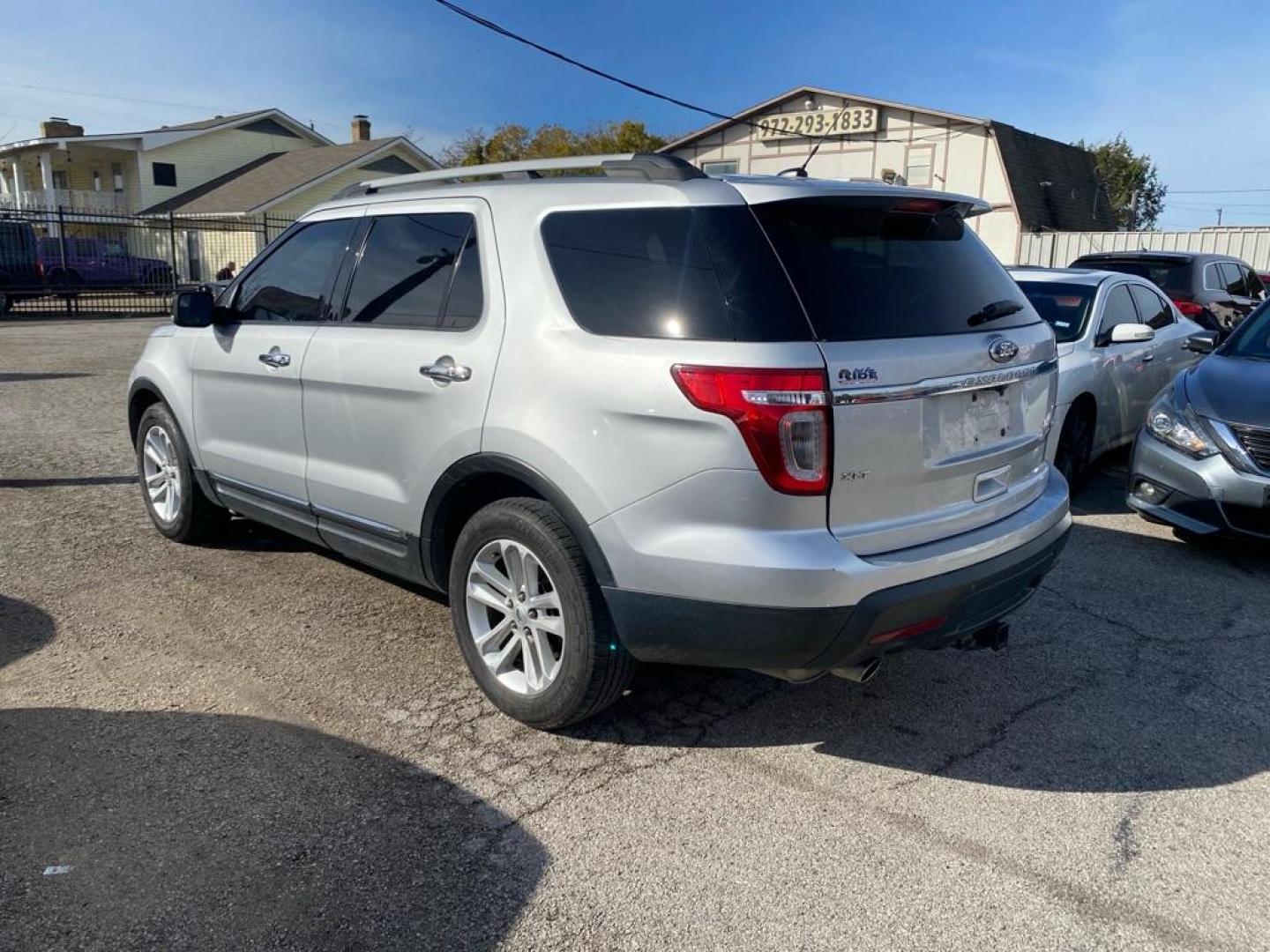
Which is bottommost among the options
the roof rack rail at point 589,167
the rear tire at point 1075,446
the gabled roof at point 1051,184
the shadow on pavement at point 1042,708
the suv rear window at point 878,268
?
the shadow on pavement at point 1042,708

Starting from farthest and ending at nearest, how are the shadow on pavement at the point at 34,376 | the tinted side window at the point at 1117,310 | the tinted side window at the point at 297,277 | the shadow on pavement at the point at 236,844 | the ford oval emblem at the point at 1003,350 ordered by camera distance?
the shadow on pavement at the point at 34,376, the tinted side window at the point at 1117,310, the tinted side window at the point at 297,277, the ford oval emblem at the point at 1003,350, the shadow on pavement at the point at 236,844

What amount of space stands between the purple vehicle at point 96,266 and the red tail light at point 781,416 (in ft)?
87.2

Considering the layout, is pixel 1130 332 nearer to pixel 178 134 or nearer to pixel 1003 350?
pixel 1003 350

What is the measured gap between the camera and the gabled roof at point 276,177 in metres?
32.9

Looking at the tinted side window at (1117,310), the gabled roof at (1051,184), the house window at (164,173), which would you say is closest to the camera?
the tinted side window at (1117,310)

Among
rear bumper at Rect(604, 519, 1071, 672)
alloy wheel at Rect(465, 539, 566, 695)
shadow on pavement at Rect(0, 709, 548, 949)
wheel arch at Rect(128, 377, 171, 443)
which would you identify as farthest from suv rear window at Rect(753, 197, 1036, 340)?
wheel arch at Rect(128, 377, 171, 443)

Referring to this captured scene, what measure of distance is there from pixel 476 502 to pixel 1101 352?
211 inches

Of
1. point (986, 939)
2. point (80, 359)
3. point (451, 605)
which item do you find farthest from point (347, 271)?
point (80, 359)

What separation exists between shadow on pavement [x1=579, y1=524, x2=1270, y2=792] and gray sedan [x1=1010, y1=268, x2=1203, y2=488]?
2.26m

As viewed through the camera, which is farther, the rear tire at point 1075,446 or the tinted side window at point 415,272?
the rear tire at point 1075,446

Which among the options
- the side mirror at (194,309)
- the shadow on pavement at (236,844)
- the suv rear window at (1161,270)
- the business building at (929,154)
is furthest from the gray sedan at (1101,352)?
the business building at (929,154)

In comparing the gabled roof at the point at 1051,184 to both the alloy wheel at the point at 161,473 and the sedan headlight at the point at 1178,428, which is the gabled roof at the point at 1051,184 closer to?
the sedan headlight at the point at 1178,428

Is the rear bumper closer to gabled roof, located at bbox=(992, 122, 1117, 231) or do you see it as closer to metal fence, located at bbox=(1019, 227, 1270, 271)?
metal fence, located at bbox=(1019, 227, 1270, 271)

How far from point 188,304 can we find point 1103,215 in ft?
117
